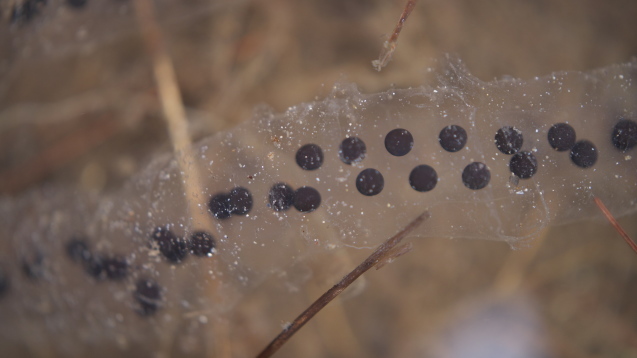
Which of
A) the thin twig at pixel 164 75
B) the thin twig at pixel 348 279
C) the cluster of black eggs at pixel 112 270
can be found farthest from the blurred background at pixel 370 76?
the thin twig at pixel 348 279

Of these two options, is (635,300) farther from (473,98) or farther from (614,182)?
(473,98)

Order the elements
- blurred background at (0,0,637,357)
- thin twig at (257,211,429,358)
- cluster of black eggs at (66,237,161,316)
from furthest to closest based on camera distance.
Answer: blurred background at (0,0,637,357) < cluster of black eggs at (66,237,161,316) < thin twig at (257,211,429,358)

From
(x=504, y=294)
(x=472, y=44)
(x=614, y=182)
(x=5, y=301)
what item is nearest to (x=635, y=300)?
(x=504, y=294)

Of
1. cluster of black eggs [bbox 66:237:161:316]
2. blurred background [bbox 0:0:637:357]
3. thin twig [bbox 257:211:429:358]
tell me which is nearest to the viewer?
thin twig [bbox 257:211:429:358]

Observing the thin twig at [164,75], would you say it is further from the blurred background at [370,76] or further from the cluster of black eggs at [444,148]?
the cluster of black eggs at [444,148]

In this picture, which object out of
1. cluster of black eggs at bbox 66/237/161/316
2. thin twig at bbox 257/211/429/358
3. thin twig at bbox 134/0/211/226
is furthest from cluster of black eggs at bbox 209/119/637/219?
thin twig at bbox 134/0/211/226

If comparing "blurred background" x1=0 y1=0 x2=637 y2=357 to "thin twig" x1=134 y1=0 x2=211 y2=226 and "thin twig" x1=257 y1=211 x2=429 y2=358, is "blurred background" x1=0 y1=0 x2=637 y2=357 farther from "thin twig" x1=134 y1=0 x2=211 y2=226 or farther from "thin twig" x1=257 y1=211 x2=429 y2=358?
"thin twig" x1=257 y1=211 x2=429 y2=358
